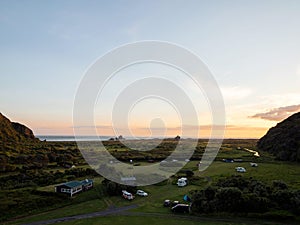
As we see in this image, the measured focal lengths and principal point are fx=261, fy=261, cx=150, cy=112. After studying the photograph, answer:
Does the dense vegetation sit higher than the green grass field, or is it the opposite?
the dense vegetation

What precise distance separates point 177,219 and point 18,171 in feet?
140

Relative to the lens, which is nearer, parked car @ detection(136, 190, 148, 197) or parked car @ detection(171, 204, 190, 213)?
parked car @ detection(171, 204, 190, 213)

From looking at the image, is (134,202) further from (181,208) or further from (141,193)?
(181,208)

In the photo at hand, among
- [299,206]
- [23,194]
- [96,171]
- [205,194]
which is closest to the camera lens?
[299,206]

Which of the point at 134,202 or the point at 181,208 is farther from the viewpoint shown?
the point at 134,202

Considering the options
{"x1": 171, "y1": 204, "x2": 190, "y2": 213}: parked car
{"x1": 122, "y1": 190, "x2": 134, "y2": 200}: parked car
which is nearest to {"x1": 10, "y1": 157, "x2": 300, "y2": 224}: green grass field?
{"x1": 122, "y1": 190, "x2": 134, "y2": 200}: parked car

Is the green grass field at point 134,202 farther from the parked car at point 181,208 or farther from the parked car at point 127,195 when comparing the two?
the parked car at point 181,208

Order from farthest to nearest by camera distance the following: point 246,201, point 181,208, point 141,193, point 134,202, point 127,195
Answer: point 141,193 < point 127,195 < point 134,202 < point 181,208 < point 246,201

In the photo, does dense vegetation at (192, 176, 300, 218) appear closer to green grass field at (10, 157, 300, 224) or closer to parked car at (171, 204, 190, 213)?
parked car at (171, 204, 190, 213)

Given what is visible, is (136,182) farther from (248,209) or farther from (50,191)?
(248,209)

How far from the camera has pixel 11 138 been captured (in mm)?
105500

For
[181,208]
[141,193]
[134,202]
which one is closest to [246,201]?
[181,208]

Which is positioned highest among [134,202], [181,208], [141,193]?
[141,193]

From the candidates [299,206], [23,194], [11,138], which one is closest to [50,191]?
[23,194]
